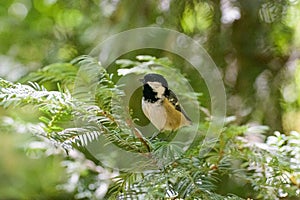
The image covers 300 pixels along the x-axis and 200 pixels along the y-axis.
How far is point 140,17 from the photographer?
740 millimetres

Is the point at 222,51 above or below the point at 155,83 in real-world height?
above

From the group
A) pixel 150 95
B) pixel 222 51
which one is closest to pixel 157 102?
pixel 150 95

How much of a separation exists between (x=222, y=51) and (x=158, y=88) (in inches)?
13.3

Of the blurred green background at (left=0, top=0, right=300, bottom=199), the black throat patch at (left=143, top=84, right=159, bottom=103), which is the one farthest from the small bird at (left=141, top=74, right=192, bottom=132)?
the blurred green background at (left=0, top=0, right=300, bottom=199)

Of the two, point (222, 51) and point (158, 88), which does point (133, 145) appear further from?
point (222, 51)

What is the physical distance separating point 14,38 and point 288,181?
1.80 feet

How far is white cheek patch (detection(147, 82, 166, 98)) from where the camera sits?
0.41 metres

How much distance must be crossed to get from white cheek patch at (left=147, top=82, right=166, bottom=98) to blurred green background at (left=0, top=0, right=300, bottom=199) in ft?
0.89

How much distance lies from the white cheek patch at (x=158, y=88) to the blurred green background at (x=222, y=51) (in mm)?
271

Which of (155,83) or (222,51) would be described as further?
(222,51)

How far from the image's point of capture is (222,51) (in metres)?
0.73

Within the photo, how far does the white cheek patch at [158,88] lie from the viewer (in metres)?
0.41

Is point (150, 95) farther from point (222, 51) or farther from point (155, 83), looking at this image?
point (222, 51)

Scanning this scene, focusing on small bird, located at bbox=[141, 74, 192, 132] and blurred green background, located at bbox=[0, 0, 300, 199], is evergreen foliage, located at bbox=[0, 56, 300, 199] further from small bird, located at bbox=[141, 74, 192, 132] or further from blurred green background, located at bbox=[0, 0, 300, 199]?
blurred green background, located at bbox=[0, 0, 300, 199]
